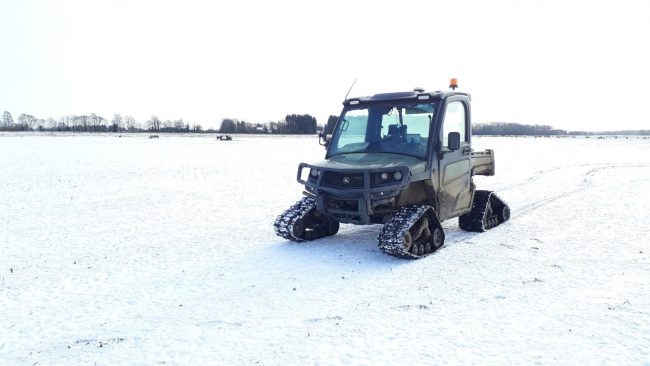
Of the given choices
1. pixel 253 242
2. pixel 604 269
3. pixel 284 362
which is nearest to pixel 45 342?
pixel 284 362

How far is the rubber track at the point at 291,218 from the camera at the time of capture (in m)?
8.18

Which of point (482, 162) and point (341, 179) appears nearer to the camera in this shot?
point (341, 179)

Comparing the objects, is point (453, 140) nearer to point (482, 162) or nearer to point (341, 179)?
point (341, 179)

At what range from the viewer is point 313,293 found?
5.96 m

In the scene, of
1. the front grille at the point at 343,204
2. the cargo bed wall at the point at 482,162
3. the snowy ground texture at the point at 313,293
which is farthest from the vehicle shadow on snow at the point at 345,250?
the cargo bed wall at the point at 482,162

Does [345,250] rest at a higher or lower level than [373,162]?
lower

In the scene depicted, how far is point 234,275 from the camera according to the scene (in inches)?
267

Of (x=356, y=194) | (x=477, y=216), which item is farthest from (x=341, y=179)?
(x=477, y=216)

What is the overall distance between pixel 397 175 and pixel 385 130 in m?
1.44

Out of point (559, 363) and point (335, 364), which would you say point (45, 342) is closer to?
point (335, 364)

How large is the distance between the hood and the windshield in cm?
19

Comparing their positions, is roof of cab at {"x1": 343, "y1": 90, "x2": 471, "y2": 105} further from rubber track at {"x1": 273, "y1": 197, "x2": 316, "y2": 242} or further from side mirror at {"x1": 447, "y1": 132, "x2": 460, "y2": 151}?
rubber track at {"x1": 273, "y1": 197, "x2": 316, "y2": 242}

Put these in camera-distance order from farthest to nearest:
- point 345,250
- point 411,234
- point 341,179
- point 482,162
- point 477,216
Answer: point 482,162
point 477,216
point 345,250
point 341,179
point 411,234

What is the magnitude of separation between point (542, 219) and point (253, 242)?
20.5ft
